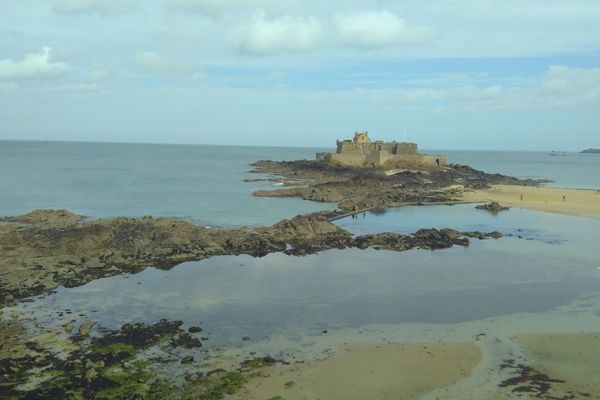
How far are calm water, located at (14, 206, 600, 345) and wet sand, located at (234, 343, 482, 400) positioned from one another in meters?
1.91

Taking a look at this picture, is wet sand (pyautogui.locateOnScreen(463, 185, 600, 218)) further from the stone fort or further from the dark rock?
the dark rock

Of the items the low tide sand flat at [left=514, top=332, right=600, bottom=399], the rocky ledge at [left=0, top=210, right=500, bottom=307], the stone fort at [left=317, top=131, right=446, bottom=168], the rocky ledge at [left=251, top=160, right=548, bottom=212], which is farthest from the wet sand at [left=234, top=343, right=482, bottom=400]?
the stone fort at [left=317, top=131, right=446, bottom=168]

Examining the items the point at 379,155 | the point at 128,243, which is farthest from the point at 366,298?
the point at 379,155

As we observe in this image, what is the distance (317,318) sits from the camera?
15414 mm

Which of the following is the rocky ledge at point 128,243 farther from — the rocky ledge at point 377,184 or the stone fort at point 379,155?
the stone fort at point 379,155

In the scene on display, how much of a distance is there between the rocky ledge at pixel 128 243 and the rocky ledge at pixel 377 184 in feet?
34.4

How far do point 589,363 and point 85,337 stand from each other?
11.8m

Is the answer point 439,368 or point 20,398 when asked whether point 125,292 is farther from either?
point 439,368

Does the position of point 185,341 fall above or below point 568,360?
below

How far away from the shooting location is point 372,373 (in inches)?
460

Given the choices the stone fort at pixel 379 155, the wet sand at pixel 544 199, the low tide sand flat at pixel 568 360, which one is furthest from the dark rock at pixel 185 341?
the stone fort at pixel 379 155

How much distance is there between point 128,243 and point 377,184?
31051mm

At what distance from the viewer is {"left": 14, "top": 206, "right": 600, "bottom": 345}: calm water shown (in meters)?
15.3

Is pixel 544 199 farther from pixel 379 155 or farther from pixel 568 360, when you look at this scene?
pixel 568 360
